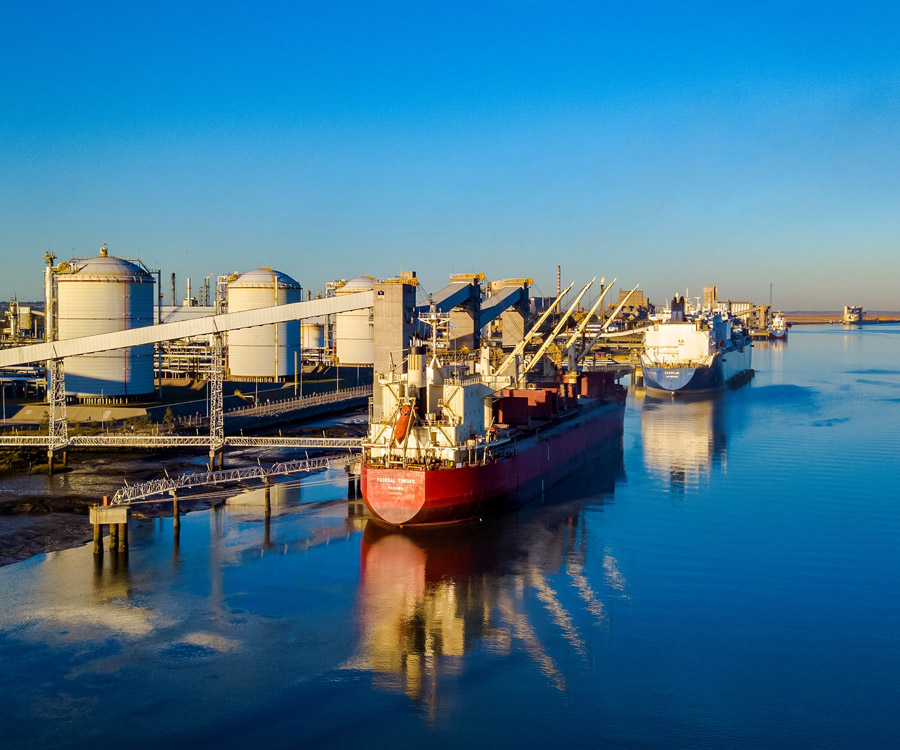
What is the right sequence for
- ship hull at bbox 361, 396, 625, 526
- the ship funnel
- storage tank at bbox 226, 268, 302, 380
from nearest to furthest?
ship hull at bbox 361, 396, 625, 526, the ship funnel, storage tank at bbox 226, 268, 302, 380

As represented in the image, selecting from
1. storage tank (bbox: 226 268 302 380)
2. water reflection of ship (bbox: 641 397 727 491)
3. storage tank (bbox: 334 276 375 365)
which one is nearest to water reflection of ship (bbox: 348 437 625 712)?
water reflection of ship (bbox: 641 397 727 491)

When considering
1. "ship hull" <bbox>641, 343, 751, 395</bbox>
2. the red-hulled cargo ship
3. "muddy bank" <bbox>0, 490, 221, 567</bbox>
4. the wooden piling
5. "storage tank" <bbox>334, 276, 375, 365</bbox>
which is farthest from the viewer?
"ship hull" <bbox>641, 343, 751, 395</bbox>

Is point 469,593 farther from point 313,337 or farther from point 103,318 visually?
point 313,337

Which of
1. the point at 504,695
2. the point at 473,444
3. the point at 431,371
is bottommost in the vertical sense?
the point at 504,695

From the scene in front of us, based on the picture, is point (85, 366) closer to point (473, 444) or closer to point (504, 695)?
point (473, 444)

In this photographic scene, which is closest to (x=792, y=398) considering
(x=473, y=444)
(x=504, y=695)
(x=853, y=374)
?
(x=853, y=374)

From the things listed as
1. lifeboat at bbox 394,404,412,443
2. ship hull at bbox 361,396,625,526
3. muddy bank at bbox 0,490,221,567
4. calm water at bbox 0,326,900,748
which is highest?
lifeboat at bbox 394,404,412,443

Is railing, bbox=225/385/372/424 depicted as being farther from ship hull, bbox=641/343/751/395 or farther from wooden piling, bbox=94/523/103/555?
ship hull, bbox=641/343/751/395

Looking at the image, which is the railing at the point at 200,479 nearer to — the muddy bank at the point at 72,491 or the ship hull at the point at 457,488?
the muddy bank at the point at 72,491
